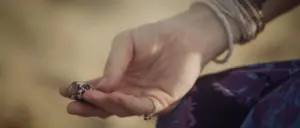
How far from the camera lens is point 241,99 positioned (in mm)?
622

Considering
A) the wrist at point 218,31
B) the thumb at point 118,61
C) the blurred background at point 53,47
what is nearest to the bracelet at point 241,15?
the wrist at point 218,31

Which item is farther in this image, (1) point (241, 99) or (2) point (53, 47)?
(2) point (53, 47)

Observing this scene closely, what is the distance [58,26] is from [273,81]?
643mm

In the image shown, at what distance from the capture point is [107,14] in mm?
1173

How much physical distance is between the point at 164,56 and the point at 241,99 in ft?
0.34

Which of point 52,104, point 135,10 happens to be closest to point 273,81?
point 135,10

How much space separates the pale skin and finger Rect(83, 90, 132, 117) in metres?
0.03

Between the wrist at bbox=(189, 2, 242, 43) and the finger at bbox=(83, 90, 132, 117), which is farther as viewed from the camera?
the wrist at bbox=(189, 2, 242, 43)

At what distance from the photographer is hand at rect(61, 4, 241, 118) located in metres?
0.61

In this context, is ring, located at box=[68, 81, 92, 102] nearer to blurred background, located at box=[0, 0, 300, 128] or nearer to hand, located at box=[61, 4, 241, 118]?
hand, located at box=[61, 4, 241, 118]

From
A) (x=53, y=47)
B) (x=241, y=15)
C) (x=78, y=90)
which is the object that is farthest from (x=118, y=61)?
(x=53, y=47)

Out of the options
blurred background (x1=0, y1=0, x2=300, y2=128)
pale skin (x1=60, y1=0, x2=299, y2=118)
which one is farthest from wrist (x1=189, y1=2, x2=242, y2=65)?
blurred background (x1=0, y1=0, x2=300, y2=128)

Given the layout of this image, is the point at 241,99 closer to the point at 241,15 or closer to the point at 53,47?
the point at 241,15

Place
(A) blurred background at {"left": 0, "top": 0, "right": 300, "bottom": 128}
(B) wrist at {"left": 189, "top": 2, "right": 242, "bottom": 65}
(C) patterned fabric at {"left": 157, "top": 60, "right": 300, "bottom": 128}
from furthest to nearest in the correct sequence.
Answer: (A) blurred background at {"left": 0, "top": 0, "right": 300, "bottom": 128}
(B) wrist at {"left": 189, "top": 2, "right": 242, "bottom": 65}
(C) patterned fabric at {"left": 157, "top": 60, "right": 300, "bottom": 128}
